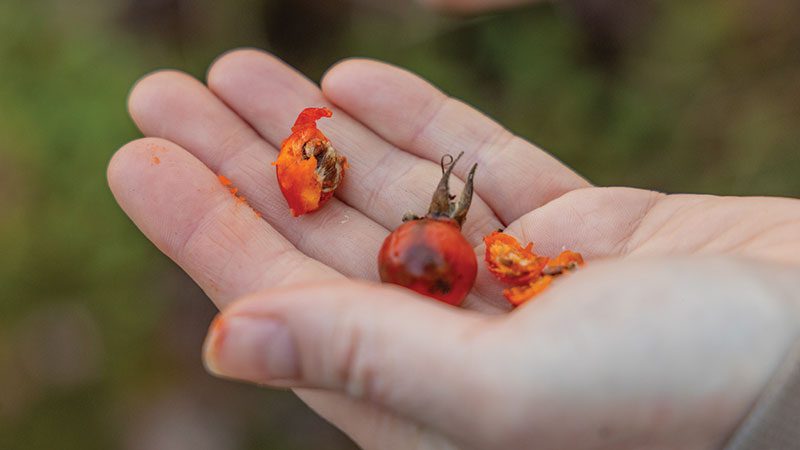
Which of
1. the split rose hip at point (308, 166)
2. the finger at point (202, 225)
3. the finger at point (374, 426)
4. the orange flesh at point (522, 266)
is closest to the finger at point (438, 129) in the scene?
the split rose hip at point (308, 166)

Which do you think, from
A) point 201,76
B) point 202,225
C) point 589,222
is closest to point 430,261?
point 589,222

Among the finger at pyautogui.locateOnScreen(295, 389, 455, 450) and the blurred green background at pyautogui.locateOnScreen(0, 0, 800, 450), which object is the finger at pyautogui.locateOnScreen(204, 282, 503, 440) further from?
the blurred green background at pyautogui.locateOnScreen(0, 0, 800, 450)

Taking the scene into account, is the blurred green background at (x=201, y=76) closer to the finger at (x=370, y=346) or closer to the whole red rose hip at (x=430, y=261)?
the whole red rose hip at (x=430, y=261)

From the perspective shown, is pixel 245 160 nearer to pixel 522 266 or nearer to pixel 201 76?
pixel 522 266

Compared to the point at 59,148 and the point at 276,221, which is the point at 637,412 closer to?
the point at 276,221

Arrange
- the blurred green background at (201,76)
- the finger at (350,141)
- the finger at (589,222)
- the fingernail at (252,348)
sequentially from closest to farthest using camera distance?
the fingernail at (252,348) → the finger at (589,222) → the finger at (350,141) → the blurred green background at (201,76)

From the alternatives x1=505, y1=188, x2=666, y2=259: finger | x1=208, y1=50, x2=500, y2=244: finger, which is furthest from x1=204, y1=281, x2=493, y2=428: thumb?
x1=208, y1=50, x2=500, y2=244: finger

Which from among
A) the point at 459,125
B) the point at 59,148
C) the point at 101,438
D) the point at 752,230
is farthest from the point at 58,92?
the point at 752,230
